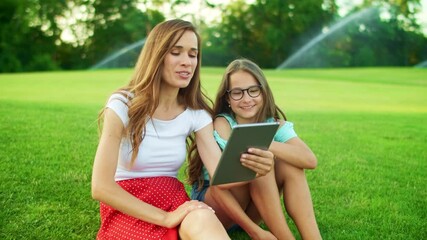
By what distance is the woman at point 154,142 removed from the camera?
1991 mm

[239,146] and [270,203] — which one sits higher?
[239,146]

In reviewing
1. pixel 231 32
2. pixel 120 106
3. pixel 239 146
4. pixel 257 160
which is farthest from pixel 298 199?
pixel 231 32

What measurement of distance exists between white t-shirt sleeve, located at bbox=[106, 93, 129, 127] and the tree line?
26902mm

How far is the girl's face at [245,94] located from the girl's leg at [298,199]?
382mm

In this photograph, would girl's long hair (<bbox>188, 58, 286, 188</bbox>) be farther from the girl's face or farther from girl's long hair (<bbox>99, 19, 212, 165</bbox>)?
girl's long hair (<bbox>99, 19, 212, 165</bbox>)

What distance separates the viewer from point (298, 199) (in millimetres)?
2465

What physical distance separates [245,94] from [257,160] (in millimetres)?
660

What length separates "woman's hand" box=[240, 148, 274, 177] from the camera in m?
2.11

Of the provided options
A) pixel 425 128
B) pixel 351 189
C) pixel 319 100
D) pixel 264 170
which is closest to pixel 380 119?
pixel 425 128

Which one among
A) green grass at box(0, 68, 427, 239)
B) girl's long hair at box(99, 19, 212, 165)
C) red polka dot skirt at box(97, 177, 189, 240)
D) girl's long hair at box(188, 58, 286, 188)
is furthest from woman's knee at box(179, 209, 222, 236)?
green grass at box(0, 68, 427, 239)

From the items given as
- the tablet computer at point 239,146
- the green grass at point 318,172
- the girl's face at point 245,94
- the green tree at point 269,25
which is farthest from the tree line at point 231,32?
the tablet computer at point 239,146

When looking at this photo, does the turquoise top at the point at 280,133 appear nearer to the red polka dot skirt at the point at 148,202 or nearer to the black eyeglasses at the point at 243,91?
the black eyeglasses at the point at 243,91

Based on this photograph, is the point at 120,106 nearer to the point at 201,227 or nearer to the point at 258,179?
the point at 201,227

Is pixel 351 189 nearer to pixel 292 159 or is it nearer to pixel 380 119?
pixel 292 159
